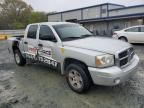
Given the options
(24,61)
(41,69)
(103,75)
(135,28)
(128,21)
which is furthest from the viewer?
(128,21)

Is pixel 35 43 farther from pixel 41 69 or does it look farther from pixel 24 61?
pixel 24 61

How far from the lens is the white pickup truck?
3.66 m

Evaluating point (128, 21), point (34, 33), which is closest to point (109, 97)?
point (34, 33)

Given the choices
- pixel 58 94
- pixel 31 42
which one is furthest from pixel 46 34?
pixel 58 94

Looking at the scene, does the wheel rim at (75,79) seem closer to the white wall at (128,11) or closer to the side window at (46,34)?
the side window at (46,34)

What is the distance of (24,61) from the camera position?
23.2 feet

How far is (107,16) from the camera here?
28375 millimetres

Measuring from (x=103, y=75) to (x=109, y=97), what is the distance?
750 mm

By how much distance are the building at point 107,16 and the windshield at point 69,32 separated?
17654mm

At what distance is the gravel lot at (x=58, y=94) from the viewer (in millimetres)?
3740

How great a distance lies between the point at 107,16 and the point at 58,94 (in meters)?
26.0

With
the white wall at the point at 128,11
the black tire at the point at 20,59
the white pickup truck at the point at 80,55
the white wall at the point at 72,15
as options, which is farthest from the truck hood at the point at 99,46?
the white wall at the point at 72,15

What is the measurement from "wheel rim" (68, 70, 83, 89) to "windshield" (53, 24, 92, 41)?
3.30 ft

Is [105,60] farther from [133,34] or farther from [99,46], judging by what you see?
[133,34]
